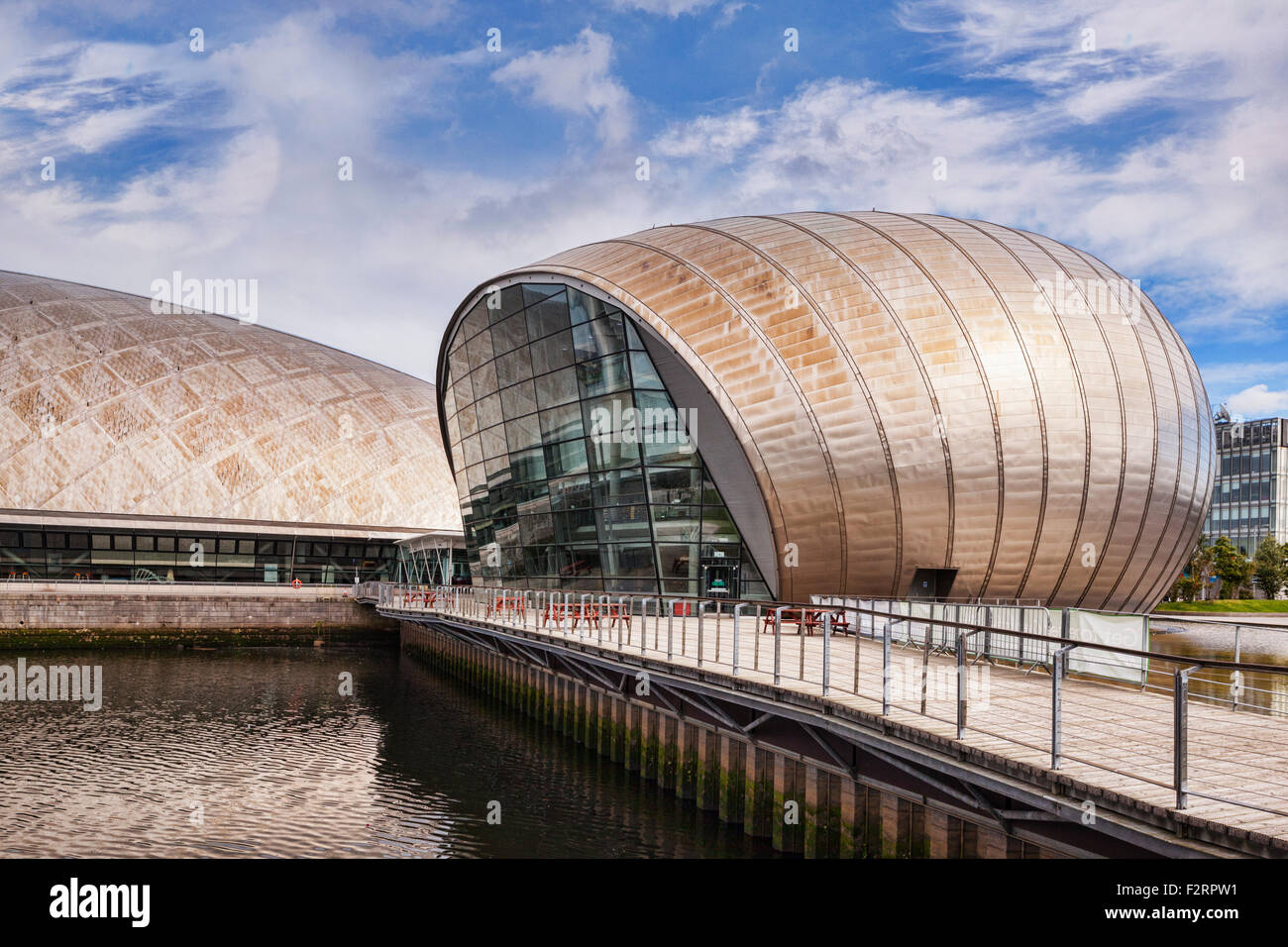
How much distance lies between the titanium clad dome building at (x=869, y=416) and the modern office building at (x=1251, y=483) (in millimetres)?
88366

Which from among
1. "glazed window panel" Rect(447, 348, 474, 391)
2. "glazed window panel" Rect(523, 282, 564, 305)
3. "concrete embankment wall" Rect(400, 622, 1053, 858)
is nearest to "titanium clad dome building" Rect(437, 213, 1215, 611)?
"glazed window panel" Rect(523, 282, 564, 305)

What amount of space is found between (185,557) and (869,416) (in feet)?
123

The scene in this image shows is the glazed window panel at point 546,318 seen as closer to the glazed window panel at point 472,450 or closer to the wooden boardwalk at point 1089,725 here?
the glazed window panel at point 472,450

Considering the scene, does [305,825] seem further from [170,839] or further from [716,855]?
[716,855]

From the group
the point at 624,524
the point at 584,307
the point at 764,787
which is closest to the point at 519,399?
the point at 584,307

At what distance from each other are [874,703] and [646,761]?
320 inches

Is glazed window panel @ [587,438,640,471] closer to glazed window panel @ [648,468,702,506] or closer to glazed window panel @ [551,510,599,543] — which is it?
glazed window panel @ [648,468,702,506]

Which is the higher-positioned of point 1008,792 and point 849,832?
point 1008,792

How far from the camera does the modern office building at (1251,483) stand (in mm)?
104938

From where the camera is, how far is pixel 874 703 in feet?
36.7

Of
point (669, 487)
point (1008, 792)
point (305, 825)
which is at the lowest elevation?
point (305, 825)
